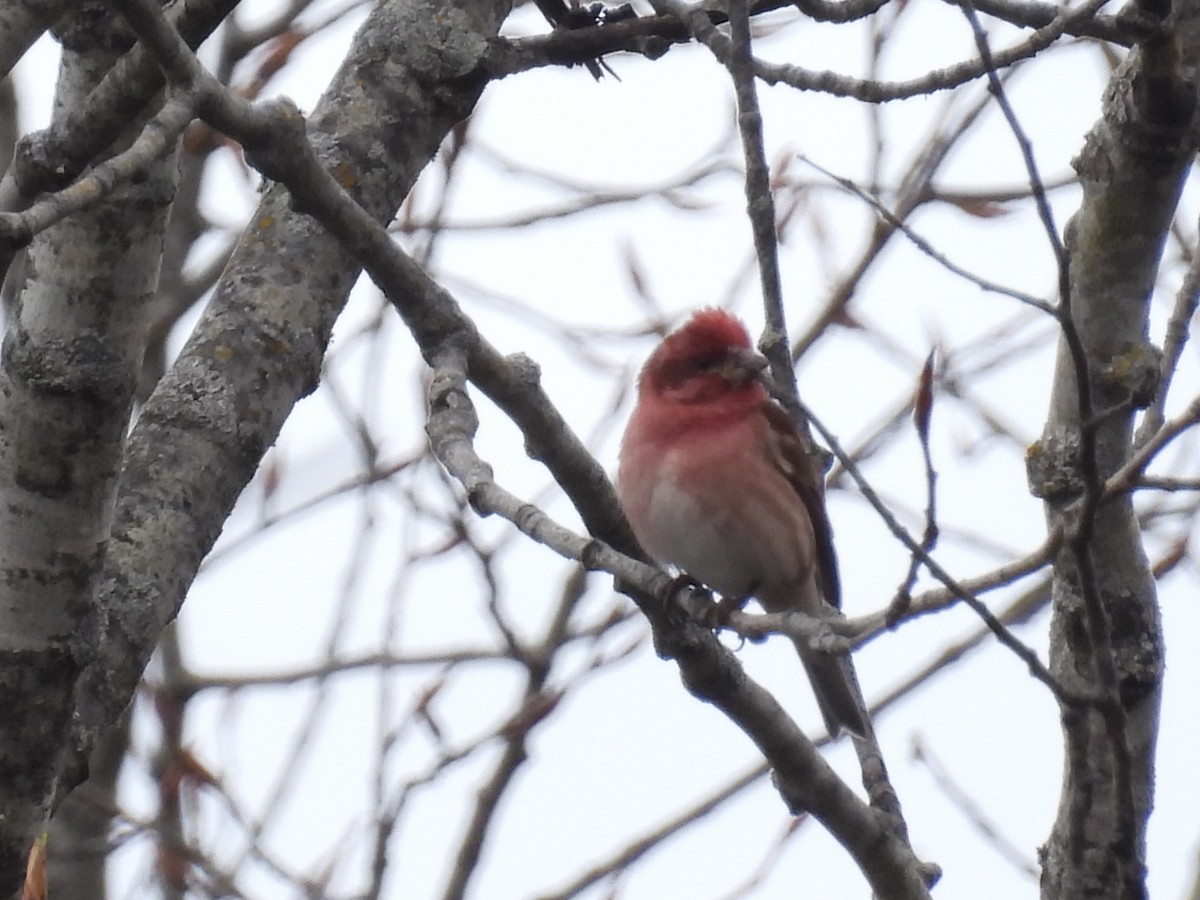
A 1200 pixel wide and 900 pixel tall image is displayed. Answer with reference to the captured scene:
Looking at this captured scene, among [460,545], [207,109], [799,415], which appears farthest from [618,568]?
[460,545]

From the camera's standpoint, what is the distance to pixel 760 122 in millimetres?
2572

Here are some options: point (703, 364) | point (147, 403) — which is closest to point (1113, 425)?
point (147, 403)

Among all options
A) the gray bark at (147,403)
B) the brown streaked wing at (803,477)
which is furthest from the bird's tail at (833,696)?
the gray bark at (147,403)

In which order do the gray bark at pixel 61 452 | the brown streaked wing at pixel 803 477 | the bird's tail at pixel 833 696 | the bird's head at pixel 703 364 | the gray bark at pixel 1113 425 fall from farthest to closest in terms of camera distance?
the bird's tail at pixel 833 696 < the bird's head at pixel 703 364 < the brown streaked wing at pixel 803 477 < the gray bark at pixel 1113 425 < the gray bark at pixel 61 452

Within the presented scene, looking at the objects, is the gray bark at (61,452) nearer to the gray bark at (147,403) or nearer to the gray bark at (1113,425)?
the gray bark at (147,403)

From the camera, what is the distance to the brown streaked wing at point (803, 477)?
4844mm

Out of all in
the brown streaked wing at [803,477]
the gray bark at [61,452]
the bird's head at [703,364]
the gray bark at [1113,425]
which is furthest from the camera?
the bird's head at [703,364]

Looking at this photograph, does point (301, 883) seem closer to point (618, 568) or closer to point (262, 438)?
point (262, 438)

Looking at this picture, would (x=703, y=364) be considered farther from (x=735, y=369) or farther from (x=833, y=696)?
(x=833, y=696)

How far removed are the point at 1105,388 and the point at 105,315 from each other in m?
1.82

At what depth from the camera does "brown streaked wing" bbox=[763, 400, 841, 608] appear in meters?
4.84

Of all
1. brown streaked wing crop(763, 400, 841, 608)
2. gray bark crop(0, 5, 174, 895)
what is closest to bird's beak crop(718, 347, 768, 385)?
brown streaked wing crop(763, 400, 841, 608)

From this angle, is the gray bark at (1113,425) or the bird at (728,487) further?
the bird at (728,487)

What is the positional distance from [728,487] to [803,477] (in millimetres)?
280
